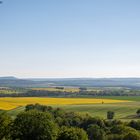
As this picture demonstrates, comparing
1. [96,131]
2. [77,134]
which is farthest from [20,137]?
[96,131]

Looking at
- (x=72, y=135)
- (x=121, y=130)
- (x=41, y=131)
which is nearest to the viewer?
(x=72, y=135)

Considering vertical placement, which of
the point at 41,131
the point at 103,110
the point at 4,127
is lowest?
the point at 103,110

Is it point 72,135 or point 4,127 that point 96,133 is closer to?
point 72,135

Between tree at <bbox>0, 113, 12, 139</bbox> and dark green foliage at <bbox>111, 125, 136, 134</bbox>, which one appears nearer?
tree at <bbox>0, 113, 12, 139</bbox>

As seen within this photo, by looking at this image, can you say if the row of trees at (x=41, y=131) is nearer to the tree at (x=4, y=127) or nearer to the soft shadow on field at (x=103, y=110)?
the tree at (x=4, y=127)

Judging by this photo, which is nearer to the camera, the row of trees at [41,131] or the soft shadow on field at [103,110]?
the row of trees at [41,131]

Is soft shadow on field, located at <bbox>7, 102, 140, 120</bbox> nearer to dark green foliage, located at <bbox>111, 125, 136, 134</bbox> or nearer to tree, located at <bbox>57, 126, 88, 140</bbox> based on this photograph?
dark green foliage, located at <bbox>111, 125, 136, 134</bbox>

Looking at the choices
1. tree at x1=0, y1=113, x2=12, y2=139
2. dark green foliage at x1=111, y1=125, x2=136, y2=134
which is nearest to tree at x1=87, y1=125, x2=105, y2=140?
dark green foliage at x1=111, y1=125, x2=136, y2=134

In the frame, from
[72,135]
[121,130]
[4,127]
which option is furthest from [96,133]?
[4,127]

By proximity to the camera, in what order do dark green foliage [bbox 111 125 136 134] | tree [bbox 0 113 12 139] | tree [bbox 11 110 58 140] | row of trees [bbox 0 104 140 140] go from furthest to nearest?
dark green foliage [bbox 111 125 136 134] → tree [bbox 0 113 12 139] → tree [bbox 11 110 58 140] → row of trees [bbox 0 104 140 140]

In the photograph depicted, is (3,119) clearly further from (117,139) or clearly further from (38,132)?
(117,139)

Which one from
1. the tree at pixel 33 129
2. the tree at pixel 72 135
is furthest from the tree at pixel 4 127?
the tree at pixel 72 135

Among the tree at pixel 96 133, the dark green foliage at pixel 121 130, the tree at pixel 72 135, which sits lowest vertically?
the tree at pixel 96 133

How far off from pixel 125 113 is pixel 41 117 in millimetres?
59534
